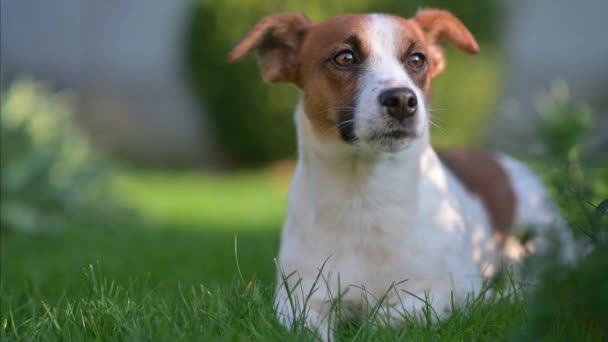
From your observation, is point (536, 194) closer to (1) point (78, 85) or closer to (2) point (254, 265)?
(2) point (254, 265)

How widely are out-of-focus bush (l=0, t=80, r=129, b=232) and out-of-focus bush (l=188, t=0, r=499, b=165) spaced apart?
102 inches

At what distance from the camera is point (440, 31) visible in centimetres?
339

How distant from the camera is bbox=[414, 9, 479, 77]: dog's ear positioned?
3.34m

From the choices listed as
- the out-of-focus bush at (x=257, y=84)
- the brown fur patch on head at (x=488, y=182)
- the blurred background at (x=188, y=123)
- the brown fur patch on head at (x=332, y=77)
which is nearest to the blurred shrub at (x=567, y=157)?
the blurred background at (x=188, y=123)

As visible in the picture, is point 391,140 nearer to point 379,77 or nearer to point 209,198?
point 379,77

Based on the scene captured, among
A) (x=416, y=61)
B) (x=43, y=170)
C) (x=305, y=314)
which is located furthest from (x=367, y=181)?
(x=43, y=170)

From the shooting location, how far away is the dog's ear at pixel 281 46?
129 inches

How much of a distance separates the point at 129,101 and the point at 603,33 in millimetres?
7011

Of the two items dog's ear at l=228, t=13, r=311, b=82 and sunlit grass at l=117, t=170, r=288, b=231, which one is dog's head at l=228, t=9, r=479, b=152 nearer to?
dog's ear at l=228, t=13, r=311, b=82

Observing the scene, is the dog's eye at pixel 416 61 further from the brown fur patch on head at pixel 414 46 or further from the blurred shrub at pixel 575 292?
the blurred shrub at pixel 575 292

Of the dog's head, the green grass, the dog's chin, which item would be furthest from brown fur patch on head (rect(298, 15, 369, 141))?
the green grass

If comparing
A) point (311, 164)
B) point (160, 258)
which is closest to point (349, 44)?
point (311, 164)

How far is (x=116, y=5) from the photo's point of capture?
1095 cm

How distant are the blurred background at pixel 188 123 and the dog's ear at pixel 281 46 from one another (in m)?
0.84
